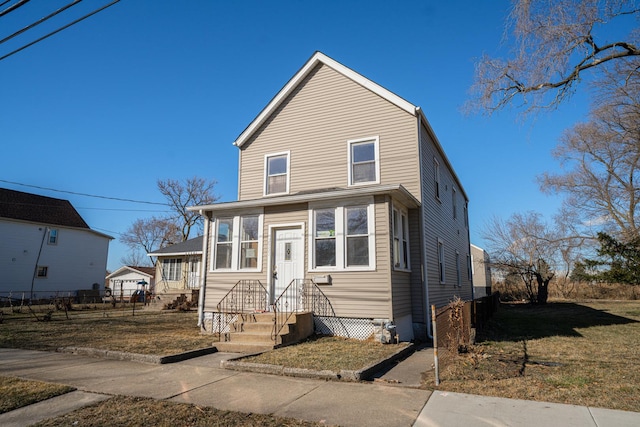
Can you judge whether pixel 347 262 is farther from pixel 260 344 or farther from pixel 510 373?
pixel 510 373

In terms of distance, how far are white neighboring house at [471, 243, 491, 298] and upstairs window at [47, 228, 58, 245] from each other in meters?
33.3

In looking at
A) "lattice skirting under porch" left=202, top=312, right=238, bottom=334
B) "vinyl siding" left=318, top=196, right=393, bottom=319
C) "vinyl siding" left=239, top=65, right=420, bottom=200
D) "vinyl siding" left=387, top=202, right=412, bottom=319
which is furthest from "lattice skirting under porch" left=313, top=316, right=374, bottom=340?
"vinyl siding" left=239, top=65, right=420, bottom=200

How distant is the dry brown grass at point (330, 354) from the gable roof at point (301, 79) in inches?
276

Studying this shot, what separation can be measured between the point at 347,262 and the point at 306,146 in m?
4.71

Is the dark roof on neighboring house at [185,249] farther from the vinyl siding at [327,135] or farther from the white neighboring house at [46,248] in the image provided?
the vinyl siding at [327,135]

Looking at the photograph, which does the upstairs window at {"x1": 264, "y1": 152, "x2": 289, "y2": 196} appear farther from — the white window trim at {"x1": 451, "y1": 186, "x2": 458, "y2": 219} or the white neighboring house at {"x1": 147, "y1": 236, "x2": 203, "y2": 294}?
the white neighboring house at {"x1": 147, "y1": 236, "x2": 203, "y2": 294}

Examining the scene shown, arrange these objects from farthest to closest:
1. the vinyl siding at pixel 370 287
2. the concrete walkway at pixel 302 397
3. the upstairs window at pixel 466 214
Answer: the upstairs window at pixel 466 214 < the vinyl siding at pixel 370 287 < the concrete walkway at pixel 302 397

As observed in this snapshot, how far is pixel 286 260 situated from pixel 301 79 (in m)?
6.51

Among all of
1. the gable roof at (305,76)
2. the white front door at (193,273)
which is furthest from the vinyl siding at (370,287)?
the white front door at (193,273)

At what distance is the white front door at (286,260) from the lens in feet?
36.0

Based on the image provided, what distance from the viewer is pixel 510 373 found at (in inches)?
254

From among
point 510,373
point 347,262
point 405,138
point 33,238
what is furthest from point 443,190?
point 33,238

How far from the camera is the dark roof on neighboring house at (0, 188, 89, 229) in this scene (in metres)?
29.5

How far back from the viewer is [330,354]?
780 centimetres
